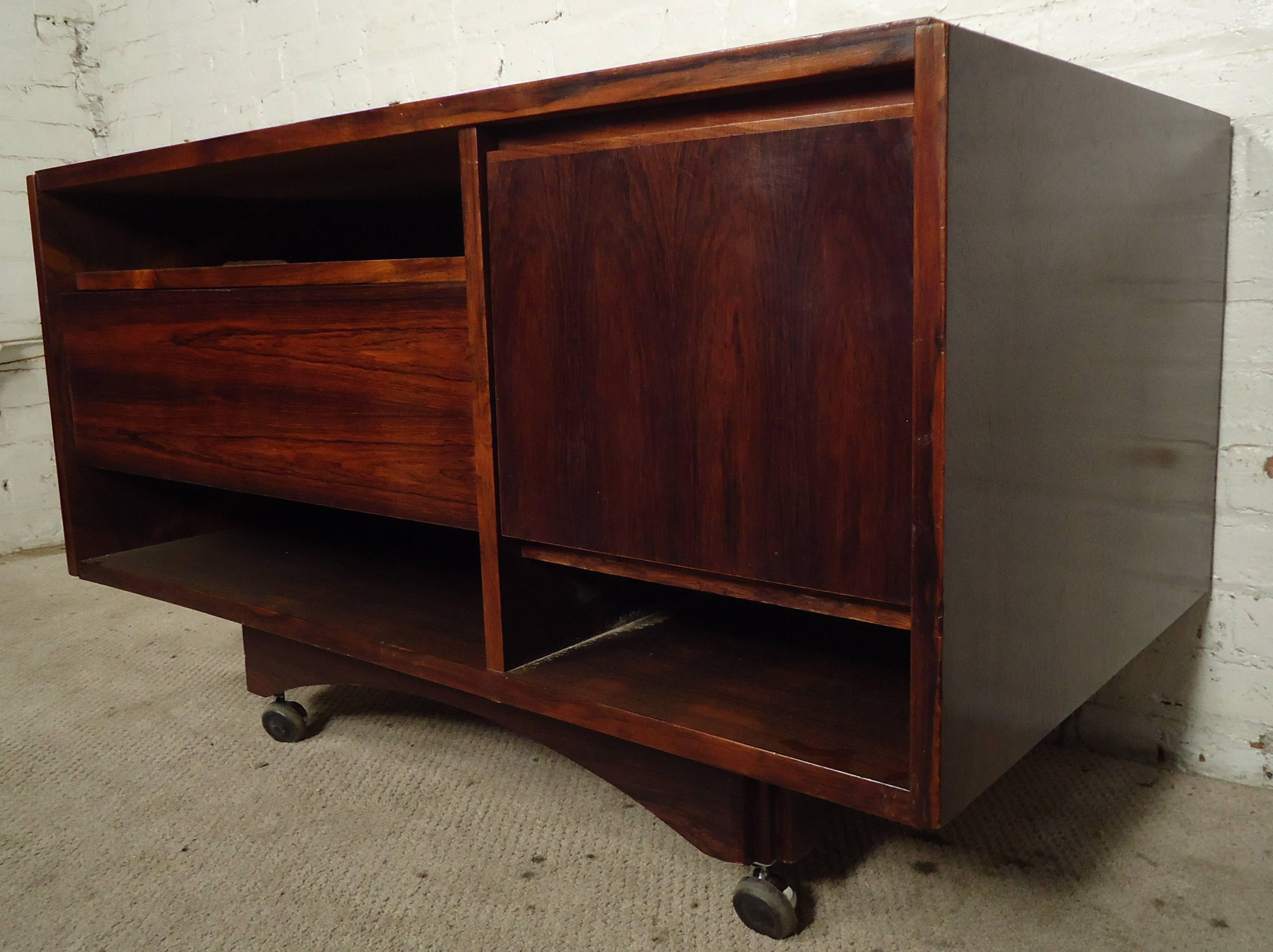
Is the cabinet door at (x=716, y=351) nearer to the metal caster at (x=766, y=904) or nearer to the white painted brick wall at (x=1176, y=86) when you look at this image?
the metal caster at (x=766, y=904)

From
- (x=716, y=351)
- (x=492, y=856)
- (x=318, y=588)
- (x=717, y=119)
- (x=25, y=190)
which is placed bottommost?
(x=492, y=856)

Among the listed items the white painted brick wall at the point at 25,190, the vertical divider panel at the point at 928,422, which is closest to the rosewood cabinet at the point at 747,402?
the vertical divider panel at the point at 928,422

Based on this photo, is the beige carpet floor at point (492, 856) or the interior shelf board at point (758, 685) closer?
the interior shelf board at point (758, 685)

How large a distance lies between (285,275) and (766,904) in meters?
0.74

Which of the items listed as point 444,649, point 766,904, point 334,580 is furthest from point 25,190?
point 766,904

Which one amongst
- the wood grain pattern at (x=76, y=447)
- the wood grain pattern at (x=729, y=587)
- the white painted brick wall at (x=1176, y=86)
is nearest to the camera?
the wood grain pattern at (x=729, y=587)

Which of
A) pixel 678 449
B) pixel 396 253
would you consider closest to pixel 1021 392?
pixel 678 449

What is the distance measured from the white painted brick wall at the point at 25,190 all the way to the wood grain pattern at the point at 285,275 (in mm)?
1213

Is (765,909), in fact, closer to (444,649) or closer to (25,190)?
(444,649)

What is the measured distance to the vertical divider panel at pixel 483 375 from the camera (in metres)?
0.88

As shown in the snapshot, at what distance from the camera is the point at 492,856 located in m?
1.04

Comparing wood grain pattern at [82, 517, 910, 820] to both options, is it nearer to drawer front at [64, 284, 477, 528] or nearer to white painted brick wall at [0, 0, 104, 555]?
drawer front at [64, 284, 477, 528]

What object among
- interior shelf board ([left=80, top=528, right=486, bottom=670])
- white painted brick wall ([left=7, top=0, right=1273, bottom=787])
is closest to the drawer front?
interior shelf board ([left=80, top=528, right=486, bottom=670])

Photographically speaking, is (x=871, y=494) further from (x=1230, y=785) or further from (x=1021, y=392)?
(x=1230, y=785)
